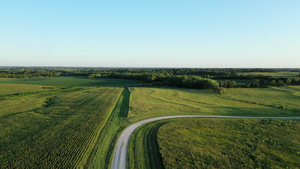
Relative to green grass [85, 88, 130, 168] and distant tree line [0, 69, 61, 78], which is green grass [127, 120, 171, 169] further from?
distant tree line [0, 69, 61, 78]

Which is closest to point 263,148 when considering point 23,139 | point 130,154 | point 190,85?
point 130,154

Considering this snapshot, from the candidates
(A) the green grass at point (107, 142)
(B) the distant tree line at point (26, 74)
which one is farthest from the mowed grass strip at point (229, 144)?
(B) the distant tree line at point (26, 74)

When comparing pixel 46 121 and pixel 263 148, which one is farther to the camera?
pixel 46 121

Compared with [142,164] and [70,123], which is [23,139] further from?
[142,164]

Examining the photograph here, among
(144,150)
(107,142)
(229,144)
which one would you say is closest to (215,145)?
(229,144)

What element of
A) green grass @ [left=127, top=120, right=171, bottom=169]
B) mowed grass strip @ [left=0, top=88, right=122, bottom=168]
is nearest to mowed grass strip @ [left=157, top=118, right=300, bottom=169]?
green grass @ [left=127, top=120, right=171, bottom=169]

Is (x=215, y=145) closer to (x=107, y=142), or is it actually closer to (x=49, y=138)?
(x=107, y=142)
